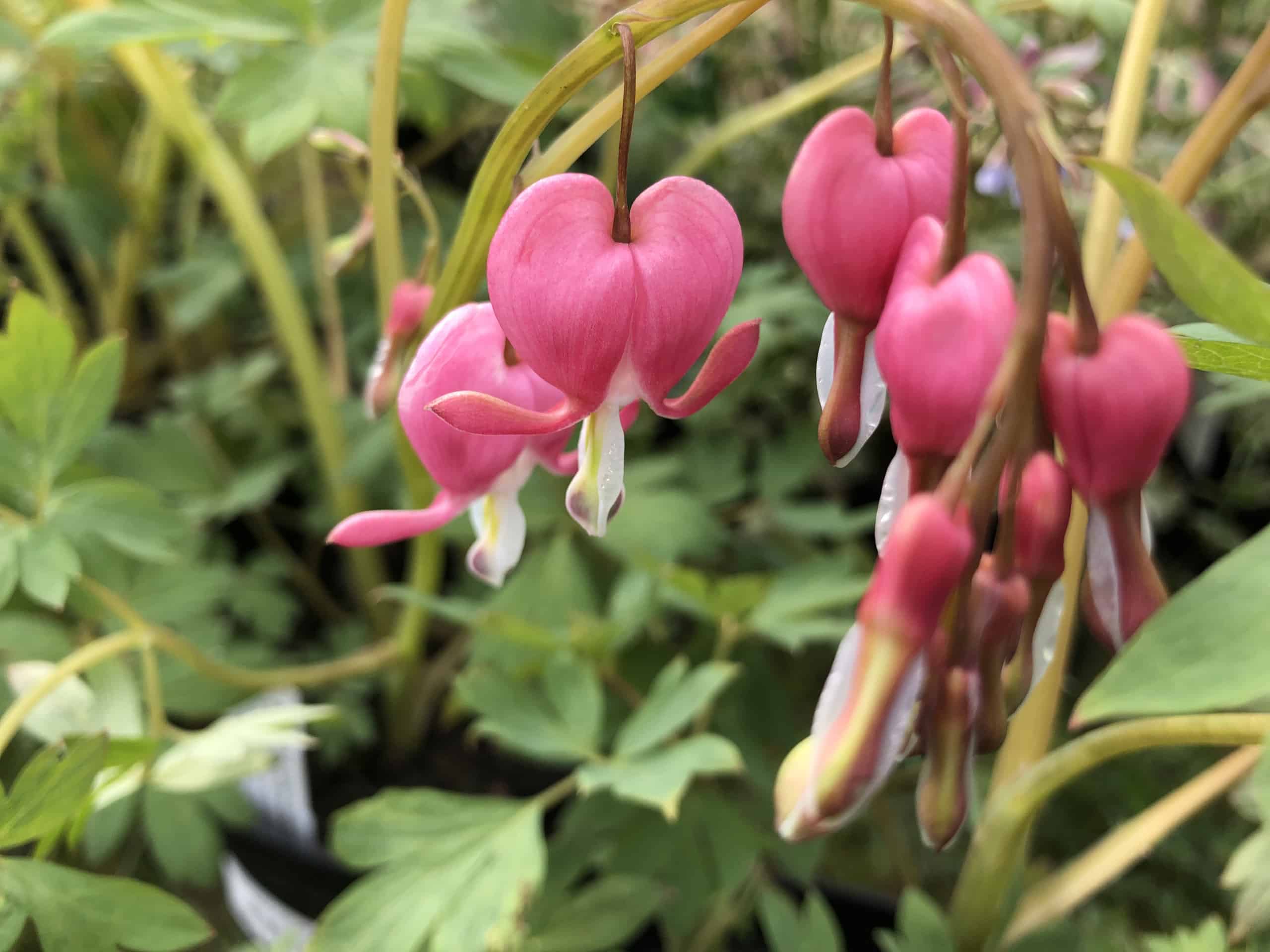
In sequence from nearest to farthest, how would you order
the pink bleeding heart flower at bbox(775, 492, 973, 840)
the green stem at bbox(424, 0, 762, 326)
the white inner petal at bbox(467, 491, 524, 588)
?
the pink bleeding heart flower at bbox(775, 492, 973, 840) → the green stem at bbox(424, 0, 762, 326) → the white inner petal at bbox(467, 491, 524, 588)

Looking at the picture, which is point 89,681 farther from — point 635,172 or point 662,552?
point 635,172

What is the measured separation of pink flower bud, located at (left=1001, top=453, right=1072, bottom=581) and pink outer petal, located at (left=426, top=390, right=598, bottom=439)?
150 mm

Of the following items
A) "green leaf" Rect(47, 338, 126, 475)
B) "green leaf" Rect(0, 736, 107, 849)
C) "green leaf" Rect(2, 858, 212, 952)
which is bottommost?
"green leaf" Rect(2, 858, 212, 952)

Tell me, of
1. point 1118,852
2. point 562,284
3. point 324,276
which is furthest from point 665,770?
point 324,276

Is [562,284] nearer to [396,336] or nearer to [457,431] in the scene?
[457,431]

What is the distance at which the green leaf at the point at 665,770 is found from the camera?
617mm

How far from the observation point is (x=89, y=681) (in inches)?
28.7

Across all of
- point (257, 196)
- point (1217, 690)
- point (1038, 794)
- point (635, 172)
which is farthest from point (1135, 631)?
A: point (257, 196)

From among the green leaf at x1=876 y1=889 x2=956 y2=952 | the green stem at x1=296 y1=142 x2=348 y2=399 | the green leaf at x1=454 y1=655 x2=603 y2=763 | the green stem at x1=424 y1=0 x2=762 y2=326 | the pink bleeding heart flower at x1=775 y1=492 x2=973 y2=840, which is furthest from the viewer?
the green stem at x1=296 y1=142 x2=348 y2=399

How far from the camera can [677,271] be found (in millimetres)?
356

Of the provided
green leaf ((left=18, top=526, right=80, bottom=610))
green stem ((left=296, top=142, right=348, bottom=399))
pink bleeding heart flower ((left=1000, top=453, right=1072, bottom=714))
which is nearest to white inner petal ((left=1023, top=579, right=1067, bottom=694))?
pink bleeding heart flower ((left=1000, top=453, right=1072, bottom=714))

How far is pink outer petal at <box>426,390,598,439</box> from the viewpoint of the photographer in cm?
35

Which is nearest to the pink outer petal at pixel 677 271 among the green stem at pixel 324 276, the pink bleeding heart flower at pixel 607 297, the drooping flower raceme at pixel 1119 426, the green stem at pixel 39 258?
the pink bleeding heart flower at pixel 607 297

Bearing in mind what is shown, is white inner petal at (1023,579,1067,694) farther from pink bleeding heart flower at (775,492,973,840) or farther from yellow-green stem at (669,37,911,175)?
yellow-green stem at (669,37,911,175)
